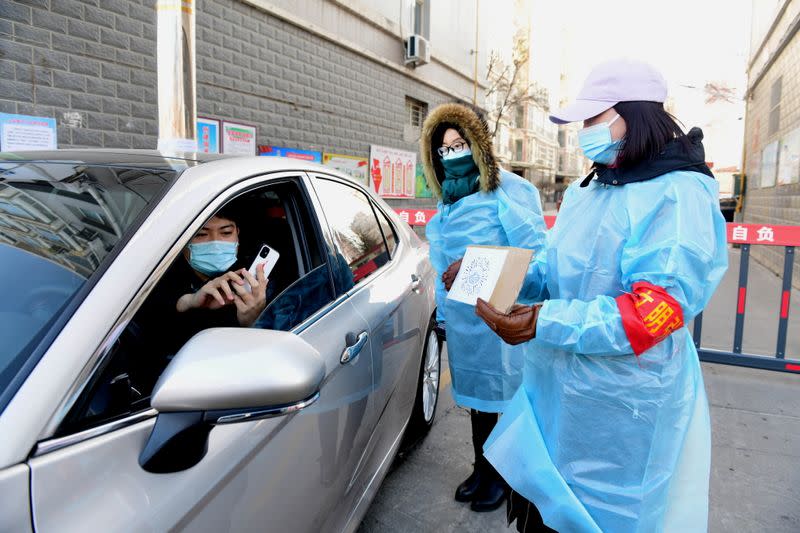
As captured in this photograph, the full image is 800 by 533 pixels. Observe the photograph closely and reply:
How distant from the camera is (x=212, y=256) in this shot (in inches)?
75.7

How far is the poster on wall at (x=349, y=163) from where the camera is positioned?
29.3ft

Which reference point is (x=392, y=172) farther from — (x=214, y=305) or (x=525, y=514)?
(x=525, y=514)

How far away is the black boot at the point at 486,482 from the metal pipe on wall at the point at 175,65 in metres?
2.52

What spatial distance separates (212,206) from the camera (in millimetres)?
1459

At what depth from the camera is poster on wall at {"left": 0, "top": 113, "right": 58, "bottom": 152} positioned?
15.1 feet

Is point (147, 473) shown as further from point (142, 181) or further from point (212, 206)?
point (142, 181)

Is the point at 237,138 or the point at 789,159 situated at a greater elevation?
the point at 789,159

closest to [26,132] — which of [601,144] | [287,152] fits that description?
[287,152]

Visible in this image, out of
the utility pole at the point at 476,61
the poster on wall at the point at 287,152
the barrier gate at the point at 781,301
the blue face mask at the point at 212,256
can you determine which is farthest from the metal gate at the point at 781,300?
the utility pole at the point at 476,61

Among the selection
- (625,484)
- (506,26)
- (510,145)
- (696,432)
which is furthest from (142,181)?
(510,145)

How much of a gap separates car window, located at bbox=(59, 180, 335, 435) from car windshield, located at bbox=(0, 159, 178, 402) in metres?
0.15

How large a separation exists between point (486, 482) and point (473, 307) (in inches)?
35.6

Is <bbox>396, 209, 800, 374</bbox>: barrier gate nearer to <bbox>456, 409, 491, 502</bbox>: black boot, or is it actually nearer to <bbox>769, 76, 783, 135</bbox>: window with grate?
<bbox>456, 409, 491, 502</bbox>: black boot

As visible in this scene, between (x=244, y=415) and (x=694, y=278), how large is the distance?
1.18 metres
